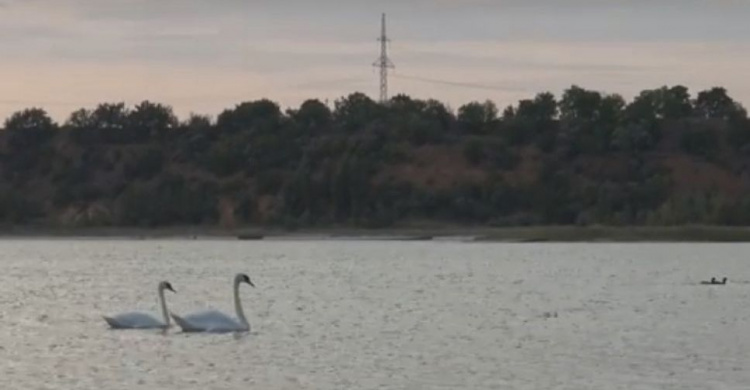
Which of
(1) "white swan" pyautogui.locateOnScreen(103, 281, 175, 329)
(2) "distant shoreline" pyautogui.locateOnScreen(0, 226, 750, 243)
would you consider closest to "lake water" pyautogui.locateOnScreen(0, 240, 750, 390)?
(1) "white swan" pyautogui.locateOnScreen(103, 281, 175, 329)

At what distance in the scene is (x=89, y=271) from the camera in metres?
64.2

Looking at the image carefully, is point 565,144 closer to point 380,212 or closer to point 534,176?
point 534,176

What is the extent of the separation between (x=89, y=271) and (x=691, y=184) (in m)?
52.3

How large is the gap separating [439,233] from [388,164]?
1305 centimetres

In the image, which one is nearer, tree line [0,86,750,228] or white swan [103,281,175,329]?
white swan [103,281,175,329]

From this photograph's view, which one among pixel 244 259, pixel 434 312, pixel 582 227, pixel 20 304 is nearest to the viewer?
pixel 434 312

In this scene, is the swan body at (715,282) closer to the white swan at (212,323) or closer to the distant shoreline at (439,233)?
the white swan at (212,323)

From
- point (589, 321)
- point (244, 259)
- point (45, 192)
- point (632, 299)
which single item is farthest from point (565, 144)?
point (589, 321)

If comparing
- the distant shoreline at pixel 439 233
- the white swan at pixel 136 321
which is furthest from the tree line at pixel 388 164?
the white swan at pixel 136 321

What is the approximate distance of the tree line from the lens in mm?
103812

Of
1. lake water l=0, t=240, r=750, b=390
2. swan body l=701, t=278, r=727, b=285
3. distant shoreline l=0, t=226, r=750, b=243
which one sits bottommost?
lake water l=0, t=240, r=750, b=390

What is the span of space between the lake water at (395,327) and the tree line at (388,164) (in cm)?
3251

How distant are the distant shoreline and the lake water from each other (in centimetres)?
2154

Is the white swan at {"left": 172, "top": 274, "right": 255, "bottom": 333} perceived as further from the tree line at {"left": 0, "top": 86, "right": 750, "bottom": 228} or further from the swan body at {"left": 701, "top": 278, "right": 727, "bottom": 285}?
the tree line at {"left": 0, "top": 86, "right": 750, "bottom": 228}
